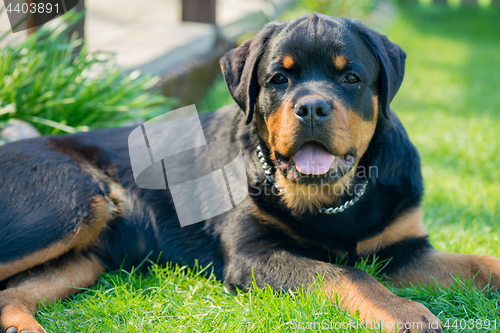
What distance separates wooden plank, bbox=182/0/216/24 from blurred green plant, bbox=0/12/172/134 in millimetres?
2275

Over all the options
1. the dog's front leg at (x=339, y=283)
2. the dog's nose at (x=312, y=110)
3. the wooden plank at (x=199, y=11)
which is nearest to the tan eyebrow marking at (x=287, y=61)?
the dog's nose at (x=312, y=110)

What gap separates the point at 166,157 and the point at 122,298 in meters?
0.87

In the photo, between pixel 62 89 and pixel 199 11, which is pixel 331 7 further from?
pixel 62 89

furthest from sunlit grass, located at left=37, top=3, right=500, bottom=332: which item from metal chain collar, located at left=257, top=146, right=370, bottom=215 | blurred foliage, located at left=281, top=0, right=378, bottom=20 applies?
blurred foliage, located at left=281, top=0, right=378, bottom=20

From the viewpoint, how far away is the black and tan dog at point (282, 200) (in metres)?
2.31

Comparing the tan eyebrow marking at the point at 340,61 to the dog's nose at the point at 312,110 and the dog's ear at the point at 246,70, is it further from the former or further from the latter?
the dog's ear at the point at 246,70

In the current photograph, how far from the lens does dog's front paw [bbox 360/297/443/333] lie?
1927mm

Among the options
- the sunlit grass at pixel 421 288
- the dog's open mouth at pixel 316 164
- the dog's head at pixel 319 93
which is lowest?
the sunlit grass at pixel 421 288

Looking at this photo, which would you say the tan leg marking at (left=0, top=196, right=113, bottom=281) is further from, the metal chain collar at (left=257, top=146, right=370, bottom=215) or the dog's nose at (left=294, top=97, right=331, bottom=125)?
the dog's nose at (left=294, top=97, right=331, bottom=125)

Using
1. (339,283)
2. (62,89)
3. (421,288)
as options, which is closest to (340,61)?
(339,283)

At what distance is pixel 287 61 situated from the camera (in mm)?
2400

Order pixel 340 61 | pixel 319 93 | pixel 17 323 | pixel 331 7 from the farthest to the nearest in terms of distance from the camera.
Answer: pixel 331 7 < pixel 340 61 < pixel 319 93 < pixel 17 323

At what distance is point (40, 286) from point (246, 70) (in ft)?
5.04

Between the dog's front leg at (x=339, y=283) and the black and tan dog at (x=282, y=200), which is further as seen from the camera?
the black and tan dog at (x=282, y=200)
